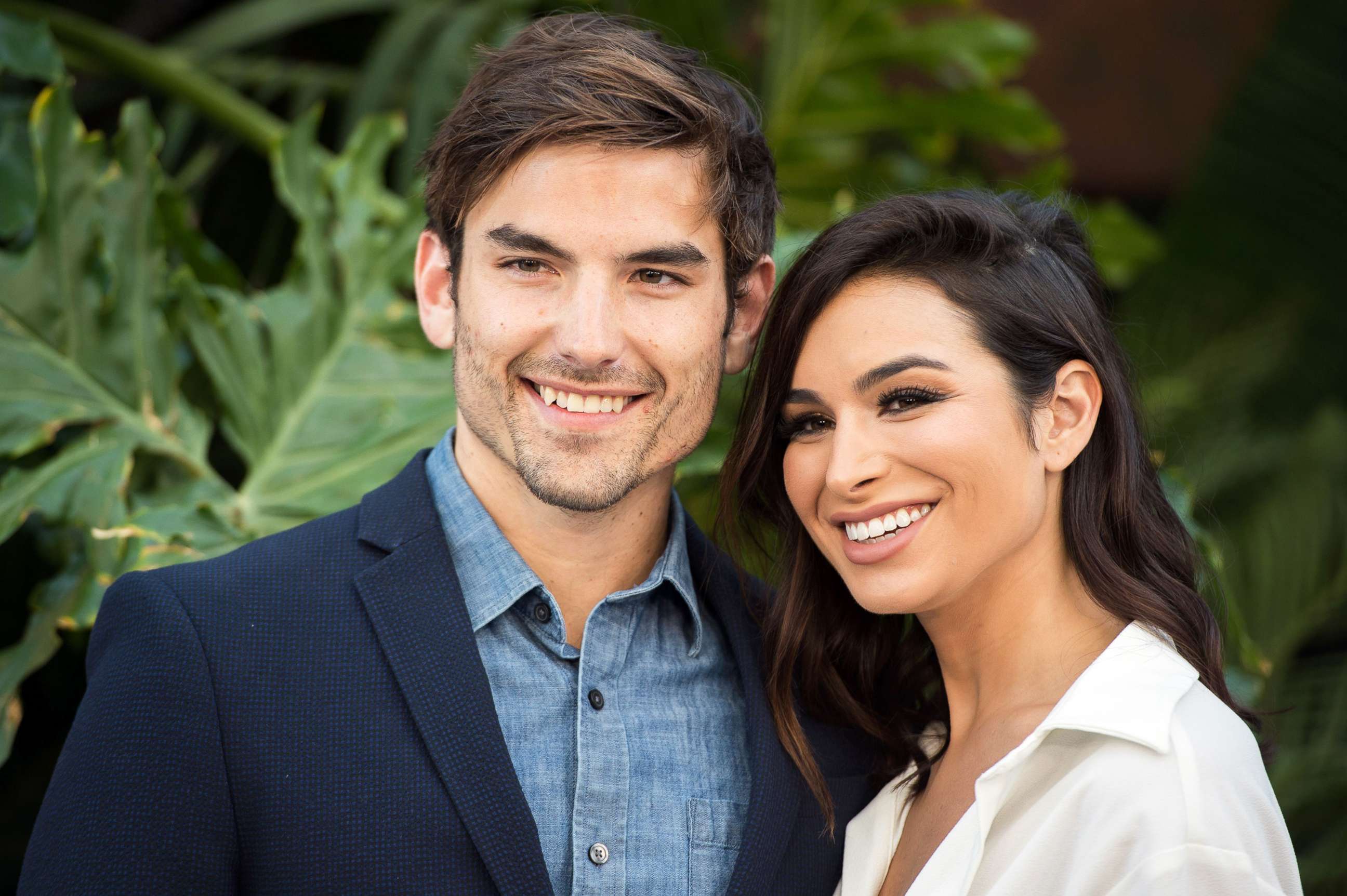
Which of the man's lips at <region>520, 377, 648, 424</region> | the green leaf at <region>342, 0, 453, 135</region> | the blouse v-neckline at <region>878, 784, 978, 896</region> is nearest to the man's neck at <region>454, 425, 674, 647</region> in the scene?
the man's lips at <region>520, 377, 648, 424</region>

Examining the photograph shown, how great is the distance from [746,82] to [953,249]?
2.30m

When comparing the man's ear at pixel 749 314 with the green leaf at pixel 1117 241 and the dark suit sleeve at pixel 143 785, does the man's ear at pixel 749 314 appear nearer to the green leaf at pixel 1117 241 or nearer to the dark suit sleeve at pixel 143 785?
the dark suit sleeve at pixel 143 785

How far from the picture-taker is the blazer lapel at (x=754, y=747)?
1.81 metres

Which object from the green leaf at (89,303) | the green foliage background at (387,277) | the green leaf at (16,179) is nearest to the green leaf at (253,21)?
the green foliage background at (387,277)

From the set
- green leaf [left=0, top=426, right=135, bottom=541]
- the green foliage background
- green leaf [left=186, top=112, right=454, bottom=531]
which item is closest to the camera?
green leaf [left=0, top=426, right=135, bottom=541]

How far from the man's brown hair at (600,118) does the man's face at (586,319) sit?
3 cm

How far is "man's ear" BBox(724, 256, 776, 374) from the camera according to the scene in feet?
6.95

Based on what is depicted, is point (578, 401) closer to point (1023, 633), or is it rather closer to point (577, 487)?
point (577, 487)

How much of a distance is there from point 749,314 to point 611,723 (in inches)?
29.6

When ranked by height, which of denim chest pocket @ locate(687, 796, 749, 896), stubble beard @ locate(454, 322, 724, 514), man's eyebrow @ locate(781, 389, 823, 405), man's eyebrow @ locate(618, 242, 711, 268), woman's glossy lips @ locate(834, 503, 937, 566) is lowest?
denim chest pocket @ locate(687, 796, 749, 896)

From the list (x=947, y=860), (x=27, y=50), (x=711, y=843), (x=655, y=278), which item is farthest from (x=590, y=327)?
(x=27, y=50)

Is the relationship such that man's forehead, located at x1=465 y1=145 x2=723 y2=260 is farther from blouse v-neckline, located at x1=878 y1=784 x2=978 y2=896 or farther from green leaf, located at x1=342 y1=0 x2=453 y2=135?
green leaf, located at x1=342 y1=0 x2=453 y2=135

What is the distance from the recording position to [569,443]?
185 cm

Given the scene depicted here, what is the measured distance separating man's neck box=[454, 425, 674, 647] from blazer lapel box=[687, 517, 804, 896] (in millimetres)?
206
